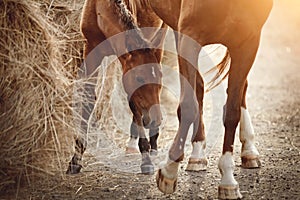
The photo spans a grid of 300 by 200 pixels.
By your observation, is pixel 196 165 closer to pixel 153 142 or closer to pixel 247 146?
pixel 247 146

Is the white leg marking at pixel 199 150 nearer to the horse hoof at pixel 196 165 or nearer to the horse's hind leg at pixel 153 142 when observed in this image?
the horse hoof at pixel 196 165

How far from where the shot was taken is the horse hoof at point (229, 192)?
12.6 feet

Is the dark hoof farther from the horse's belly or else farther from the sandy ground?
the horse's belly

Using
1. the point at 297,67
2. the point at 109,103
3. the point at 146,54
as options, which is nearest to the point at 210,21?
the point at 146,54

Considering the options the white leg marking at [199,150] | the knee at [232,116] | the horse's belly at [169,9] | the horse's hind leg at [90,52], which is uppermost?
the horse's belly at [169,9]

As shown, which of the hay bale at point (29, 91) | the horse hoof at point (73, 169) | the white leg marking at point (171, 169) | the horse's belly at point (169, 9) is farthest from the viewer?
the horse hoof at point (73, 169)

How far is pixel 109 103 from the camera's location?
237 inches

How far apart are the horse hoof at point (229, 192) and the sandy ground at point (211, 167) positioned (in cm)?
7

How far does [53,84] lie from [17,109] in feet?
1.26

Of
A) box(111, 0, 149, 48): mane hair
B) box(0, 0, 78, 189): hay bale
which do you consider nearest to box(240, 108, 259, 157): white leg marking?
box(111, 0, 149, 48): mane hair

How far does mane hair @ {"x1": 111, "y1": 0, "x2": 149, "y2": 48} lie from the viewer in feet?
14.1

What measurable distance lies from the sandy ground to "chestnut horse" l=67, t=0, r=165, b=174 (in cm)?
26

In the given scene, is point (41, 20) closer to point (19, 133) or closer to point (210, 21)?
point (19, 133)

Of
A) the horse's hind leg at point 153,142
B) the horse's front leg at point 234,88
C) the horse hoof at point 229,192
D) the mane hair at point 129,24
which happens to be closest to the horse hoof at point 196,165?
the horse's hind leg at point 153,142
